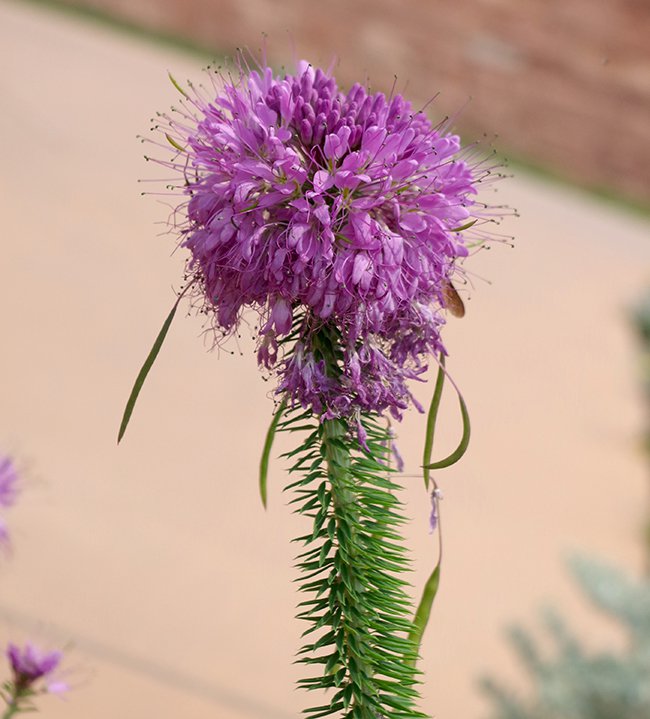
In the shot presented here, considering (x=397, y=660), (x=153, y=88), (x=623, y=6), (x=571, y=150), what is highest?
(x=623, y=6)

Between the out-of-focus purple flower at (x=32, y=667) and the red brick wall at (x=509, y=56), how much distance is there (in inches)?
293

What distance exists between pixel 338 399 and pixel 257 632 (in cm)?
257

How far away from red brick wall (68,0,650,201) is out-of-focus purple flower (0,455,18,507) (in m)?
7.09

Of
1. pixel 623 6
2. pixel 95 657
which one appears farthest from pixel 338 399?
pixel 623 6

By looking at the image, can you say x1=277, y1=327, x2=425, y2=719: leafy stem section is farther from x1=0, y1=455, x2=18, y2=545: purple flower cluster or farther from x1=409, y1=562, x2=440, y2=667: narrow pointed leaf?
x1=0, y1=455, x2=18, y2=545: purple flower cluster

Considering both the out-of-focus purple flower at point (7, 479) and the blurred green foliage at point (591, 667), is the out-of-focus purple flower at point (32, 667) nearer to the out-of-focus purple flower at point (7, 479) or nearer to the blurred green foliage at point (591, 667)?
the out-of-focus purple flower at point (7, 479)

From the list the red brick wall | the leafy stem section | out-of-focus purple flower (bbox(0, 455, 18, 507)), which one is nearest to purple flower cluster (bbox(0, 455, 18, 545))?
out-of-focus purple flower (bbox(0, 455, 18, 507))

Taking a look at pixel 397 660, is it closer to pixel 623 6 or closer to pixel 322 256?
pixel 322 256

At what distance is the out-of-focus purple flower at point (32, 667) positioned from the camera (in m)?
1.04

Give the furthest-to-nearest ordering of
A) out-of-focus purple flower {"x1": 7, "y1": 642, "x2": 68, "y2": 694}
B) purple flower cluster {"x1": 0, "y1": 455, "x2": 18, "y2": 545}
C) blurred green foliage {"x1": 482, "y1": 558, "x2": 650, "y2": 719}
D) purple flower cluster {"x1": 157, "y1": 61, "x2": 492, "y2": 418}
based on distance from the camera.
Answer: blurred green foliage {"x1": 482, "y1": 558, "x2": 650, "y2": 719}, purple flower cluster {"x1": 0, "y1": 455, "x2": 18, "y2": 545}, out-of-focus purple flower {"x1": 7, "y1": 642, "x2": 68, "y2": 694}, purple flower cluster {"x1": 157, "y1": 61, "x2": 492, "y2": 418}

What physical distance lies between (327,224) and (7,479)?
27.6 inches

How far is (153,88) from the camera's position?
22.3ft

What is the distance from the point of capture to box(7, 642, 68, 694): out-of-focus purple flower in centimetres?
104

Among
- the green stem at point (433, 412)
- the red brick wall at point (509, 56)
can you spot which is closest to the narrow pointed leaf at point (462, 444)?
the green stem at point (433, 412)
